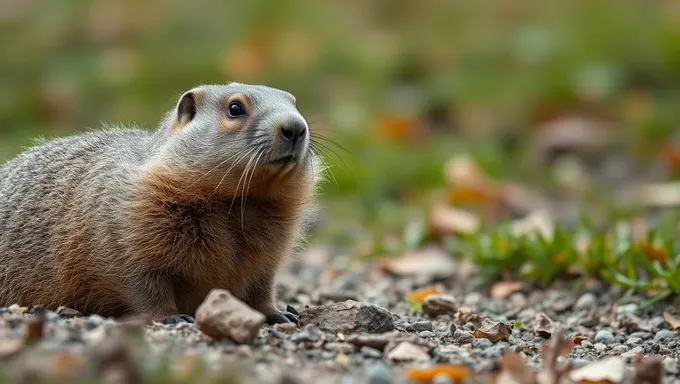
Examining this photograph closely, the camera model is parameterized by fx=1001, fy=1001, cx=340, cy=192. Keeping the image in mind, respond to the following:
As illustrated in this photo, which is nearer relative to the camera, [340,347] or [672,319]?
[340,347]

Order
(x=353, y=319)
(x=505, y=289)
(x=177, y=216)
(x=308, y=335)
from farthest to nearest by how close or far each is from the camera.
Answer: (x=505, y=289) < (x=177, y=216) < (x=353, y=319) < (x=308, y=335)

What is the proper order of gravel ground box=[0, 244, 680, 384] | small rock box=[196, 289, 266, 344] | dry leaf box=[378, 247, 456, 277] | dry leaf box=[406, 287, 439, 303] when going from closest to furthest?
gravel ground box=[0, 244, 680, 384], small rock box=[196, 289, 266, 344], dry leaf box=[406, 287, 439, 303], dry leaf box=[378, 247, 456, 277]

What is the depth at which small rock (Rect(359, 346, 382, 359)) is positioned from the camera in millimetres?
4230

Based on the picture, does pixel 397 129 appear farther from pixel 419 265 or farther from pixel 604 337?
pixel 604 337

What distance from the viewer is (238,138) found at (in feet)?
16.6

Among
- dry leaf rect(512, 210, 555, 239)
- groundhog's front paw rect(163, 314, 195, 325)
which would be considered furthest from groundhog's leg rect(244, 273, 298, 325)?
dry leaf rect(512, 210, 555, 239)

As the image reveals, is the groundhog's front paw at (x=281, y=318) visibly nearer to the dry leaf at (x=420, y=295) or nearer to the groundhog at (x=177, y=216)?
the groundhog at (x=177, y=216)

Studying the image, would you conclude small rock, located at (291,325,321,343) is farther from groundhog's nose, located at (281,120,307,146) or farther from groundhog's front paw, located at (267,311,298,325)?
groundhog's nose, located at (281,120,307,146)

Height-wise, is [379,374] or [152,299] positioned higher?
[152,299]

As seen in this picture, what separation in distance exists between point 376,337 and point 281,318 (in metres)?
0.80

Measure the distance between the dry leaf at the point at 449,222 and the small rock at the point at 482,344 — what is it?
10.1 ft

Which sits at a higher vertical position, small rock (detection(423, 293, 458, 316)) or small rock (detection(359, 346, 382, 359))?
small rock (detection(423, 293, 458, 316))

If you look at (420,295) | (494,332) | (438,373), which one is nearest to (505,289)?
(420,295)

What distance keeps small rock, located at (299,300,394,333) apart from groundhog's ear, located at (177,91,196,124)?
4.38ft
